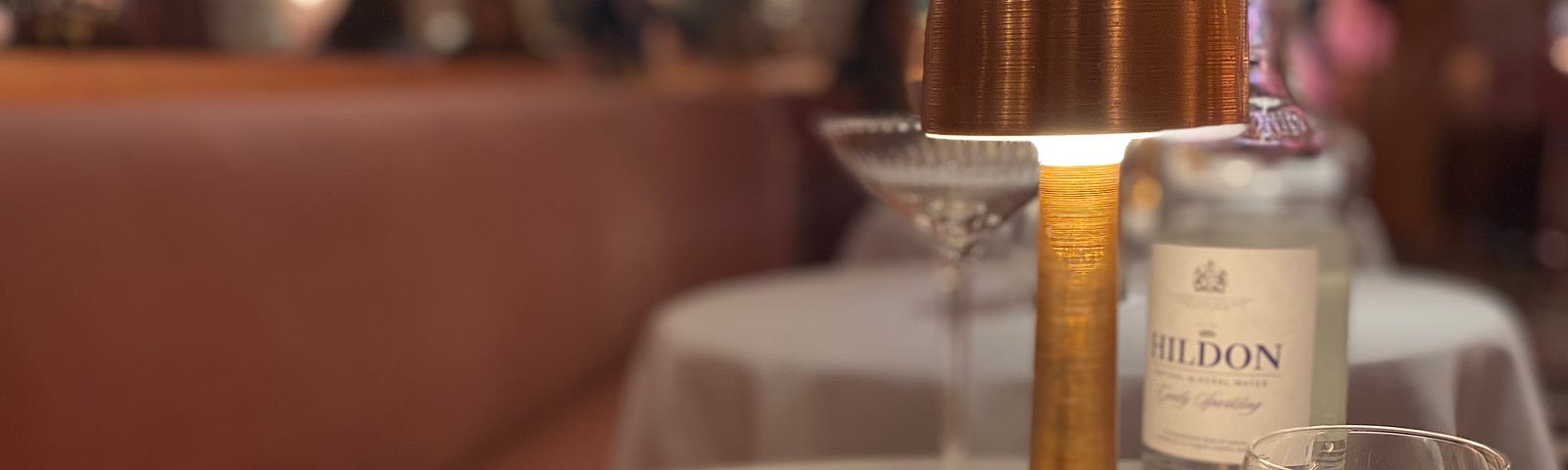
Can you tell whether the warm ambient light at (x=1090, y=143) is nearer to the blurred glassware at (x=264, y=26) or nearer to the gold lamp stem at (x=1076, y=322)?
the gold lamp stem at (x=1076, y=322)

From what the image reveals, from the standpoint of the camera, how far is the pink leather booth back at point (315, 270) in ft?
4.25

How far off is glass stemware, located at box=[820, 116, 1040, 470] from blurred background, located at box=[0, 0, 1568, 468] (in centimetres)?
10

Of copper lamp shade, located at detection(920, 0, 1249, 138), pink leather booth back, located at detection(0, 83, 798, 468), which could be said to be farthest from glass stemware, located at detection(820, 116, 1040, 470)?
pink leather booth back, located at detection(0, 83, 798, 468)

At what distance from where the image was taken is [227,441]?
152cm

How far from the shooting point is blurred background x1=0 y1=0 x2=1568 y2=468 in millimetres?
1339

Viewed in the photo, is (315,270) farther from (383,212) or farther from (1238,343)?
(1238,343)

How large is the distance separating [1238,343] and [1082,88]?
176mm

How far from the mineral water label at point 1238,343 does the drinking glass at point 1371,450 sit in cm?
8

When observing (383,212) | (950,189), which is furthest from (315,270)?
(950,189)

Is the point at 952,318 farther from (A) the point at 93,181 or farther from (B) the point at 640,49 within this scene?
(B) the point at 640,49

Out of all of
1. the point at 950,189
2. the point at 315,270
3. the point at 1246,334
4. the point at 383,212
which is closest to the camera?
the point at 1246,334

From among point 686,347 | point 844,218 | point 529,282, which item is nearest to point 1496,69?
point 844,218

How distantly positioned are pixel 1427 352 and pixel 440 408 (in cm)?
156

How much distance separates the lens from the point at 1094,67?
459 mm
